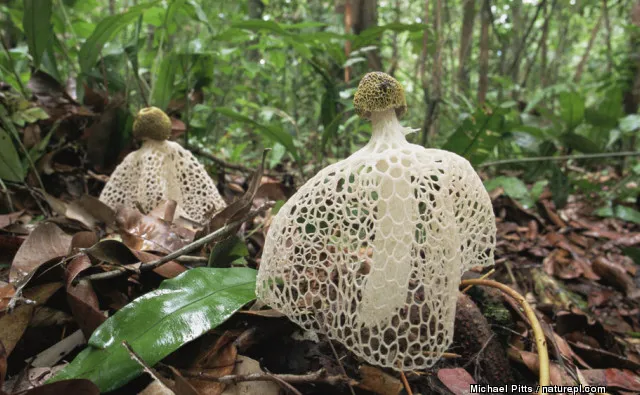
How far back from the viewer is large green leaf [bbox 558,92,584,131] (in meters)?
3.85

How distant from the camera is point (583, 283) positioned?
2.73 meters

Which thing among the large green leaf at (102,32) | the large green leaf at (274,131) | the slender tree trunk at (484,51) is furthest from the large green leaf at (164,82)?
the slender tree trunk at (484,51)

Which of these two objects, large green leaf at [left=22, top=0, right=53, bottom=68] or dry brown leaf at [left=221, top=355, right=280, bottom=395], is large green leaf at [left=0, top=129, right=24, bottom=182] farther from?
dry brown leaf at [left=221, top=355, right=280, bottom=395]

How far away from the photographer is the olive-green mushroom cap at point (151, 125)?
2.11 metres

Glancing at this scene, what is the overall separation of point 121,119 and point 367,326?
2255 mm

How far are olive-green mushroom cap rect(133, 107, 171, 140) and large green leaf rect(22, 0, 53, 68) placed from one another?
0.66 meters

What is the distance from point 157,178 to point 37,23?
0.99 metres

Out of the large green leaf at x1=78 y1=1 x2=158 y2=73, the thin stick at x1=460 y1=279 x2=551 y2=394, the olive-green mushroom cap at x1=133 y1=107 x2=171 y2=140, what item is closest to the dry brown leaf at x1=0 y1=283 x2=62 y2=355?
the olive-green mushroom cap at x1=133 y1=107 x2=171 y2=140

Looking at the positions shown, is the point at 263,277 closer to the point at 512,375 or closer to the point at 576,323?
the point at 512,375

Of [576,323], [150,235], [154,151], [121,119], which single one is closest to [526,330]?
[576,323]

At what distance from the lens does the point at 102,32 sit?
2.49 metres

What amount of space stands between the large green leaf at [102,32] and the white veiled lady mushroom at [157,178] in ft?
2.29

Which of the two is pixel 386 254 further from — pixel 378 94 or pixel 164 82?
pixel 164 82

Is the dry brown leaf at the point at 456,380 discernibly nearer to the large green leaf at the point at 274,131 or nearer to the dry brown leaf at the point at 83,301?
the dry brown leaf at the point at 83,301
